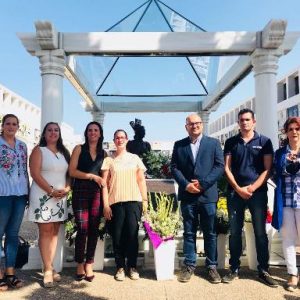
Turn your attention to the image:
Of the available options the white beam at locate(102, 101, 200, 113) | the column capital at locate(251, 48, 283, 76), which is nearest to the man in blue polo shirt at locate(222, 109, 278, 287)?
the column capital at locate(251, 48, 283, 76)

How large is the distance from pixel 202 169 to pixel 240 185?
0.44 m

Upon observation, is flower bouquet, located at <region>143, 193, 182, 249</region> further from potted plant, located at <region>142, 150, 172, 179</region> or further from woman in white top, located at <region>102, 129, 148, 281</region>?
potted plant, located at <region>142, 150, 172, 179</region>

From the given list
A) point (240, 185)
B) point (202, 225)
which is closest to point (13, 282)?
point (202, 225)

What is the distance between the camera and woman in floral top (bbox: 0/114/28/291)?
3.22m

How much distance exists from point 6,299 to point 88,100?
6.33 metres

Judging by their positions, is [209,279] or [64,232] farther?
[64,232]

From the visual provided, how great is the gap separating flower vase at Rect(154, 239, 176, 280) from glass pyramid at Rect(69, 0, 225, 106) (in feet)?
15.5

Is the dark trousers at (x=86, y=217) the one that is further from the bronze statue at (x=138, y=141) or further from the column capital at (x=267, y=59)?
the bronze statue at (x=138, y=141)

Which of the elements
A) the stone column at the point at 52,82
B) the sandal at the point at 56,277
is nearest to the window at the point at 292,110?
the stone column at the point at 52,82

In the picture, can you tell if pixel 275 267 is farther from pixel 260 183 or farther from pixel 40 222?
pixel 40 222

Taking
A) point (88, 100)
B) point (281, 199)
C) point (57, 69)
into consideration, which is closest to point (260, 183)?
point (281, 199)

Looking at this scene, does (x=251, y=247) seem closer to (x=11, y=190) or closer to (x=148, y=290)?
(x=148, y=290)

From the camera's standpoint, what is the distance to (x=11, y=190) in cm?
322

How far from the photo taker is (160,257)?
356cm
